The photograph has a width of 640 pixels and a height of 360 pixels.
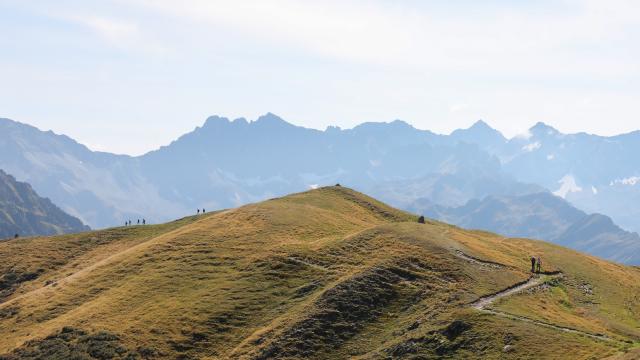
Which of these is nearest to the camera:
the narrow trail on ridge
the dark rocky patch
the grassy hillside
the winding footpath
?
the narrow trail on ridge

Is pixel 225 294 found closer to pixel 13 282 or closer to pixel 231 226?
pixel 231 226

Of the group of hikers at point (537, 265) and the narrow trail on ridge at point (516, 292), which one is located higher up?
the group of hikers at point (537, 265)

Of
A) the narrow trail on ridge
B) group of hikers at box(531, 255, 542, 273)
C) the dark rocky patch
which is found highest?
group of hikers at box(531, 255, 542, 273)

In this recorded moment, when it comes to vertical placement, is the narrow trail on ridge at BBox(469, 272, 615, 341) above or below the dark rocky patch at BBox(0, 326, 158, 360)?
above

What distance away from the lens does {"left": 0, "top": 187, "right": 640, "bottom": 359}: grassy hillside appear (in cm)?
8462

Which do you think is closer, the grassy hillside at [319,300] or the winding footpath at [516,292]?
the winding footpath at [516,292]

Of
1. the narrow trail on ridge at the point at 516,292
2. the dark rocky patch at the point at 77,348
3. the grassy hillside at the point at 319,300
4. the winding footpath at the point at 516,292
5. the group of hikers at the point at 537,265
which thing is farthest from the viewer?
the group of hikers at the point at 537,265

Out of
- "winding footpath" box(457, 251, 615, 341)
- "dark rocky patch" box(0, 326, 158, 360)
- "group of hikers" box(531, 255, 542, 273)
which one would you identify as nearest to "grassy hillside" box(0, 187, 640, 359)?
"dark rocky patch" box(0, 326, 158, 360)

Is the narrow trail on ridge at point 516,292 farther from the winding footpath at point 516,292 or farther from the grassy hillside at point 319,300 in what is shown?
the grassy hillside at point 319,300

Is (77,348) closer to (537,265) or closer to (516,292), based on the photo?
(516,292)

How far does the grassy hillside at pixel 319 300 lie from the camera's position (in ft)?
278

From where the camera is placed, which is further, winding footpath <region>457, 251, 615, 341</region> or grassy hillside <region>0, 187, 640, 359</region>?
grassy hillside <region>0, 187, 640, 359</region>

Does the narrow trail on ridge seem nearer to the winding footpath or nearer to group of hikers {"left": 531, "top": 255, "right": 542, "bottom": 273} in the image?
the winding footpath

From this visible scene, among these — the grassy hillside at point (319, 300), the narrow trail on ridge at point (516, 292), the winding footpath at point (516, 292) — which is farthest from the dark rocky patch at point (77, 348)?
the winding footpath at point (516, 292)
